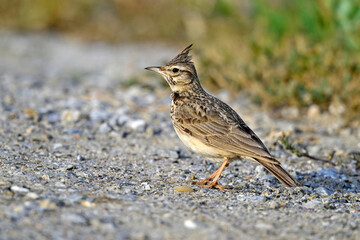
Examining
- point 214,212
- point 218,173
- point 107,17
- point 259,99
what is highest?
point 107,17

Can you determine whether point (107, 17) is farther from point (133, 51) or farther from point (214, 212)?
point (214, 212)

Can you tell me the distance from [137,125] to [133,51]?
20.6ft

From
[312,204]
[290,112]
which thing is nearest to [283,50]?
[290,112]

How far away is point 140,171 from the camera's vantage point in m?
5.83

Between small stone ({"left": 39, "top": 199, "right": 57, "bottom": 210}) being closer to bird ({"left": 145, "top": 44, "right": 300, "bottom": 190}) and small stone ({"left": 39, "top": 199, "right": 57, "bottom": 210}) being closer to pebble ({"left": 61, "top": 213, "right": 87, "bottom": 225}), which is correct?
pebble ({"left": 61, "top": 213, "right": 87, "bottom": 225})

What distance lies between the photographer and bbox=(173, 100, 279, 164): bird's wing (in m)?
5.33

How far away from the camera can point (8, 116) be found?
7441 millimetres

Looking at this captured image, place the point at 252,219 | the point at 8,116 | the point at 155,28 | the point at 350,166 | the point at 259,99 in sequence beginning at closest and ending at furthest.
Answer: the point at 252,219, the point at 350,166, the point at 8,116, the point at 259,99, the point at 155,28

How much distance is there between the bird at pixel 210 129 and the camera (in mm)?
A: 5258

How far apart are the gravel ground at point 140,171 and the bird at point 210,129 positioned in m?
0.27

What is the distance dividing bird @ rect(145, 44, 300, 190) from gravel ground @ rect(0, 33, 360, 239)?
270 mm

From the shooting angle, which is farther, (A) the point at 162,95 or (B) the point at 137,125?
(A) the point at 162,95

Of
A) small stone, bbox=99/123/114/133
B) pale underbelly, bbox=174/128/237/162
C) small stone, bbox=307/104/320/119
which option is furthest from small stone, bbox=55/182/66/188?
small stone, bbox=307/104/320/119

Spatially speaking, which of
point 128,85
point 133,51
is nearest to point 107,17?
point 133,51
